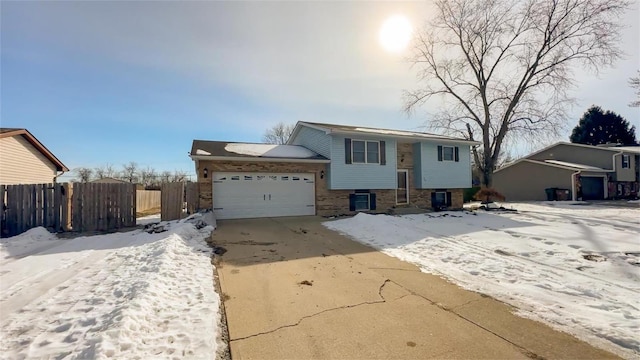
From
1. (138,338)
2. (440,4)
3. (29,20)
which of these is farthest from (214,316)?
(440,4)

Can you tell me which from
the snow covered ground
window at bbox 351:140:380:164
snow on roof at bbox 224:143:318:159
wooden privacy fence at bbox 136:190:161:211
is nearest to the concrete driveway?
the snow covered ground

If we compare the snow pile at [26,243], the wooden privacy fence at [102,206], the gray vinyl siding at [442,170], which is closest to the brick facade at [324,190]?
the gray vinyl siding at [442,170]

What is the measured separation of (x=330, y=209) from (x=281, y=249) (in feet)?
24.7

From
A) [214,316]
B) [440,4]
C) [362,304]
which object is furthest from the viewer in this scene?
[440,4]

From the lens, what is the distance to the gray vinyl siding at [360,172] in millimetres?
14617

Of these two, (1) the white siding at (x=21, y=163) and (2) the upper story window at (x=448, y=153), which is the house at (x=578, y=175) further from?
(1) the white siding at (x=21, y=163)

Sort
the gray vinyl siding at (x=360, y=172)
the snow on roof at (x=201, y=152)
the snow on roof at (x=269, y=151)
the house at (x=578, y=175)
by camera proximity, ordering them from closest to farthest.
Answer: the snow on roof at (x=201, y=152)
the snow on roof at (x=269, y=151)
the gray vinyl siding at (x=360, y=172)
the house at (x=578, y=175)

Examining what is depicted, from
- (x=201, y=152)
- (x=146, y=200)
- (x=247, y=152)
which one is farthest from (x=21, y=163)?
(x=247, y=152)

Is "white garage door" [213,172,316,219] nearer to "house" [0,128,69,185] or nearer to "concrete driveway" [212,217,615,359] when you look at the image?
"concrete driveway" [212,217,615,359]

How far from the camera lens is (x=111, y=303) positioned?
12.6 ft

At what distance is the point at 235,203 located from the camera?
520 inches

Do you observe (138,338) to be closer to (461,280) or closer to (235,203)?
(461,280)

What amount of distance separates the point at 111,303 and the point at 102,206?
8.36 m

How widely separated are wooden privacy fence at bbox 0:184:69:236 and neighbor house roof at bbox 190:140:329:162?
4.52 m
